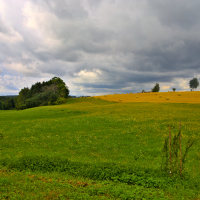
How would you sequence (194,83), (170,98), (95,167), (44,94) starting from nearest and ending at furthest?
(95,167)
(170,98)
(44,94)
(194,83)

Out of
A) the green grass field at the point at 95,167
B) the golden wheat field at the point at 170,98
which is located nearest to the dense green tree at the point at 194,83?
the golden wheat field at the point at 170,98

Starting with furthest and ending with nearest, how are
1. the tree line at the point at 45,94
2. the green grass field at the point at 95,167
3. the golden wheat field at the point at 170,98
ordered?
1. the tree line at the point at 45,94
2. the golden wheat field at the point at 170,98
3. the green grass field at the point at 95,167

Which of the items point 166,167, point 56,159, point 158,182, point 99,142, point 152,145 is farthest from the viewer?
point 99,142

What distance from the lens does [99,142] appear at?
1819 cm

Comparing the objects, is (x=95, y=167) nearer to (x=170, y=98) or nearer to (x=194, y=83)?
(x=170, y=98)

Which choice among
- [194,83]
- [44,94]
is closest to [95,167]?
[44,94]

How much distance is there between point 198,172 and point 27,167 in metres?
12.6

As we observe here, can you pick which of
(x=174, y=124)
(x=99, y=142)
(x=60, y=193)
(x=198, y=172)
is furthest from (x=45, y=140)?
(x=174, y=124)

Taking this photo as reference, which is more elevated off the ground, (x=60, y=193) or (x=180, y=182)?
(x=60, y=193)

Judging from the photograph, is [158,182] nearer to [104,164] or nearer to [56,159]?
[104,164]

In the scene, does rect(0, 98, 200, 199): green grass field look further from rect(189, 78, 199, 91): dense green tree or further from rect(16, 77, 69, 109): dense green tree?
rect(189, 78, 199, 91): dense green tree

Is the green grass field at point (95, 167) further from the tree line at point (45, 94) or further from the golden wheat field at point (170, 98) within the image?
the tree line at point (45, 94)

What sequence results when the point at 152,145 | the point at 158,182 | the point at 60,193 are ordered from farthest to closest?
the point at 152,145, the point at 158,182, the point at 60,193

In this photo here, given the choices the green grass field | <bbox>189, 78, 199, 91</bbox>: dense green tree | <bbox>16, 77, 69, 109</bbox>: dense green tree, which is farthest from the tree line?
<bbox>189, 78, 199, 91</bbox>: dense green tree
